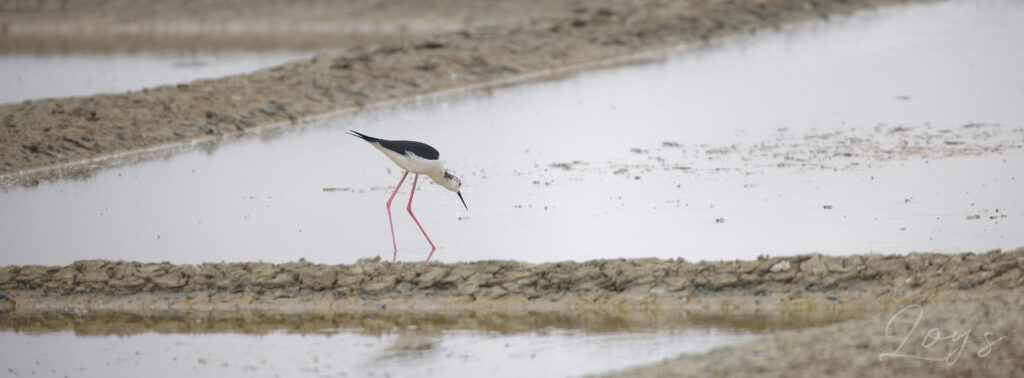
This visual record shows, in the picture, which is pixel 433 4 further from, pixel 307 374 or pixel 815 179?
pixel 307 374

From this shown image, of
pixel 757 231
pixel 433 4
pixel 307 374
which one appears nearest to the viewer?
pixel 307 374

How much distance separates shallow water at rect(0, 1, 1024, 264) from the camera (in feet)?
33.8

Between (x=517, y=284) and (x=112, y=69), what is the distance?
16.3 metres

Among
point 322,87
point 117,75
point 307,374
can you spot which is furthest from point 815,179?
point 117,75

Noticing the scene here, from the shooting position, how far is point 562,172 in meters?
13.5

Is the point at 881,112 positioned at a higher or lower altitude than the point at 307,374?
higher

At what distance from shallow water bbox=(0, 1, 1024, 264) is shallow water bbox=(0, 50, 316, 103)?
16.7ft

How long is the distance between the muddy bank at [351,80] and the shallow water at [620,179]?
2.56 feet

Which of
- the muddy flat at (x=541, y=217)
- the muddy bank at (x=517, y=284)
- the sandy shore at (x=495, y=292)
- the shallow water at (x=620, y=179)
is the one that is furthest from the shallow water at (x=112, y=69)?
the sandy shore at (x=495, y=292)

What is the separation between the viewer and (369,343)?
8.20 m

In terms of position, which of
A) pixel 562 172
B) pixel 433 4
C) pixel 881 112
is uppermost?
pixel 433 4

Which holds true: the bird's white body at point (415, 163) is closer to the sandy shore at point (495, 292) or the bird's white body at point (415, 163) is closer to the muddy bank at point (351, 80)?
the sandy shore at point (495, 292)

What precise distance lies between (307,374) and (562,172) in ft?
20.9

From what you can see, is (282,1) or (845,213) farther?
(282,1)
